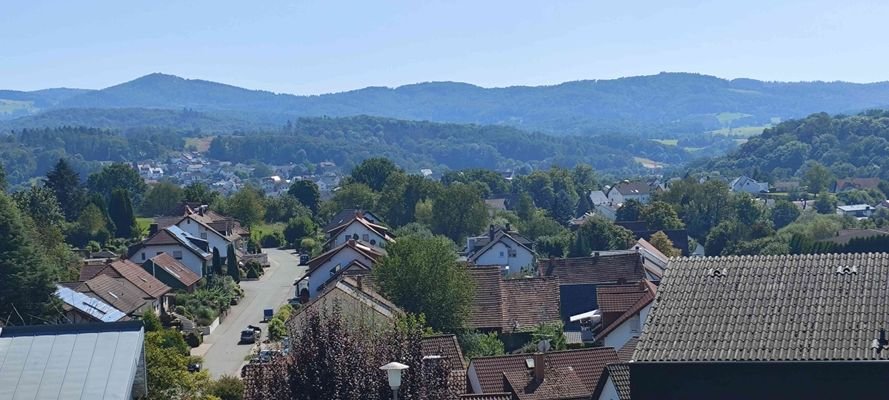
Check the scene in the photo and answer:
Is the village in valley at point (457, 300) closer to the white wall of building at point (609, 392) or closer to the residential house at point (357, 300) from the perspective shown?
the white wall of building at point (609, 392)

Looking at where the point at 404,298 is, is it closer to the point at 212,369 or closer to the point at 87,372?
the point at 212,369

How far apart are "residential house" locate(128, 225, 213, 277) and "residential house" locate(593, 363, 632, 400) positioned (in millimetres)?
41261

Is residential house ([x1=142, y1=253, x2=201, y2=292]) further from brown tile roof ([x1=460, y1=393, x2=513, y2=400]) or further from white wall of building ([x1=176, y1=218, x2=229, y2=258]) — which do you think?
brown tile roof ([x1=460, y1=393, x2=513, y2=400])

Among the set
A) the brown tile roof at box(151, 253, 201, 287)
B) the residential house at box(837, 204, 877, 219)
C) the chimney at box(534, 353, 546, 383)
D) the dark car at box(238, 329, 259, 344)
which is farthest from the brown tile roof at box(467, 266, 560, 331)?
the residential house at box(837, 204, 877, 219)

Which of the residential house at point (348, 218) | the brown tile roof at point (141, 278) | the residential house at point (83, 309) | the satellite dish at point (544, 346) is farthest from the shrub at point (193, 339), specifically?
the residential house at point (348, 218)

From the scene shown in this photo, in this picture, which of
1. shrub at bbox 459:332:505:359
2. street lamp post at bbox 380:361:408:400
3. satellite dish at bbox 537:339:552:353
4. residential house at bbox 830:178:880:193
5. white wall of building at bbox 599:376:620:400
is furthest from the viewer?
residential house at bbox 830:178:880:193

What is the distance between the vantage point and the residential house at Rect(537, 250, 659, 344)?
5112 centimetres

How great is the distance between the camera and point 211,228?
69625 mm

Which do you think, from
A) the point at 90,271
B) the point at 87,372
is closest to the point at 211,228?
the point at 90,271

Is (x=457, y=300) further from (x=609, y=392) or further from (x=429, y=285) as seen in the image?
(x=609, y=392)

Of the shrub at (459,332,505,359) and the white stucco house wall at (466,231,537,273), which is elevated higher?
the shrub at (459,332,505,359)

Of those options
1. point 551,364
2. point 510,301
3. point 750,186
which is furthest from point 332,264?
point 750,186

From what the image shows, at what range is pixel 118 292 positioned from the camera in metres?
46.4

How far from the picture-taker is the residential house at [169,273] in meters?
54.9
